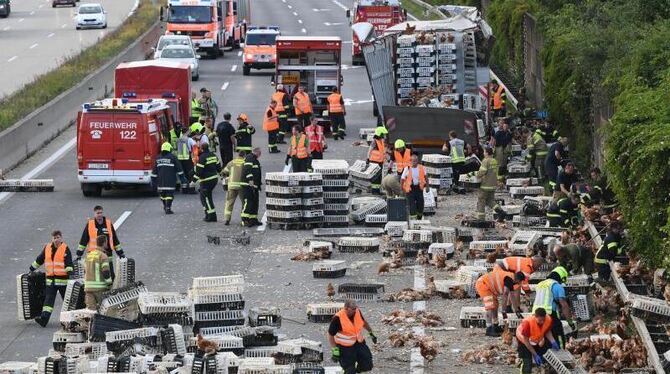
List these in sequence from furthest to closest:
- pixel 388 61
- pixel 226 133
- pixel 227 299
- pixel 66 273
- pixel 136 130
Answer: pixel 388 61
pixel 226 133
pixel 136 130
pixel 66 273
pixel 227 299

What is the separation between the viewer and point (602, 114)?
3434 centimetres

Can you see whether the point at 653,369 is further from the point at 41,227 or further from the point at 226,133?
the point at 226,133

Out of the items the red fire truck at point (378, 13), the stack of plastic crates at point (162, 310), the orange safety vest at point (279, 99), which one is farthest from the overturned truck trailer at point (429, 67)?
the red fire truck at point (378, 13)

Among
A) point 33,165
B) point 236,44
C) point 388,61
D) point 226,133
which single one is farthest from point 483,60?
point 236,44

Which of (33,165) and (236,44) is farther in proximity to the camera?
(236,44)

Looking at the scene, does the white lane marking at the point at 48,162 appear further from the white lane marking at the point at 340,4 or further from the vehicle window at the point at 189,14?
the white lane marking at the point at 340,4

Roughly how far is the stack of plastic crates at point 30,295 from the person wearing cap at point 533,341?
25.3ft

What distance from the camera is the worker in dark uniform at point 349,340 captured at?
63.6 ft

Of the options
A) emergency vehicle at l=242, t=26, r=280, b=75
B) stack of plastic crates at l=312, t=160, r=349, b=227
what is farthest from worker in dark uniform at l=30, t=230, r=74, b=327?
emergency vehicle at l=242, t=26, r=280, b=75

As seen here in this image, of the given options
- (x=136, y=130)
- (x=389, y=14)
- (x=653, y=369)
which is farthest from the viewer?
(x=389, y=14)

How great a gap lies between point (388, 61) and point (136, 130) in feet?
31.2

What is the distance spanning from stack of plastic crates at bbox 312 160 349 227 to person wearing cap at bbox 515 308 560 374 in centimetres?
1246

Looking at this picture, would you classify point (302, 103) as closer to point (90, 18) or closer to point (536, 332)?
point (536, 332)

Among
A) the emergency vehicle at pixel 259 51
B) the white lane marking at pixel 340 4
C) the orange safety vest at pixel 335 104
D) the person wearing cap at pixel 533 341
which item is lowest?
the white lane marking at pixel 340 4
